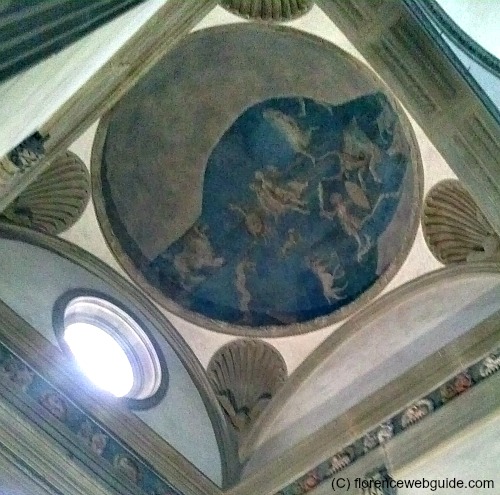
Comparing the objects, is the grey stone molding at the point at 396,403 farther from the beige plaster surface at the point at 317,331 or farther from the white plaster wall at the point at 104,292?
the white plaster wall at the point at 104,292

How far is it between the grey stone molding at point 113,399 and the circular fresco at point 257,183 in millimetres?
309

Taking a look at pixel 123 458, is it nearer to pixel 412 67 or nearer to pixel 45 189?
pixel 45 189

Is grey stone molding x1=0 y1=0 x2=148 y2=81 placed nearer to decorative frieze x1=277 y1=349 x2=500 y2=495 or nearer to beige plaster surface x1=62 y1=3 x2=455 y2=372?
beige plaster surface x1=62 y1=3 x2=455 y2=372

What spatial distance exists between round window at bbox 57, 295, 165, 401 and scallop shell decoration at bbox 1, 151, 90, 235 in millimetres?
942

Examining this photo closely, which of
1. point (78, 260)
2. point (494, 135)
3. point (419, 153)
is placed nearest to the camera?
point (494, 135)

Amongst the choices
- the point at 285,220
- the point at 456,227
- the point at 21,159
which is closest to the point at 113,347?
the point at 285,220

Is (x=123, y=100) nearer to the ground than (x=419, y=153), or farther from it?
farther from it

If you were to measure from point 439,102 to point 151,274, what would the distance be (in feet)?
13.4

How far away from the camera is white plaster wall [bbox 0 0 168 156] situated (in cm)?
297

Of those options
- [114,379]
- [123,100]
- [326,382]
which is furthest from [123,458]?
[123,100]

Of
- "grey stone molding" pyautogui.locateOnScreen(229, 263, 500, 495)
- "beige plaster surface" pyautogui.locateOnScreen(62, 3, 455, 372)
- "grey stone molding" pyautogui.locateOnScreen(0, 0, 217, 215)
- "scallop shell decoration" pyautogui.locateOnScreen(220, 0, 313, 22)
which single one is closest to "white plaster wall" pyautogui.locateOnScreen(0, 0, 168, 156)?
"grey stone molding" pyautogui.locateOnScreen(0, 0, 217, 215)

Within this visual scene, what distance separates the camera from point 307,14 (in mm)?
7492

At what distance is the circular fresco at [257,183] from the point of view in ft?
27.1

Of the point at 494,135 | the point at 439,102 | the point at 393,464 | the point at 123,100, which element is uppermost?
the point at 123,100
